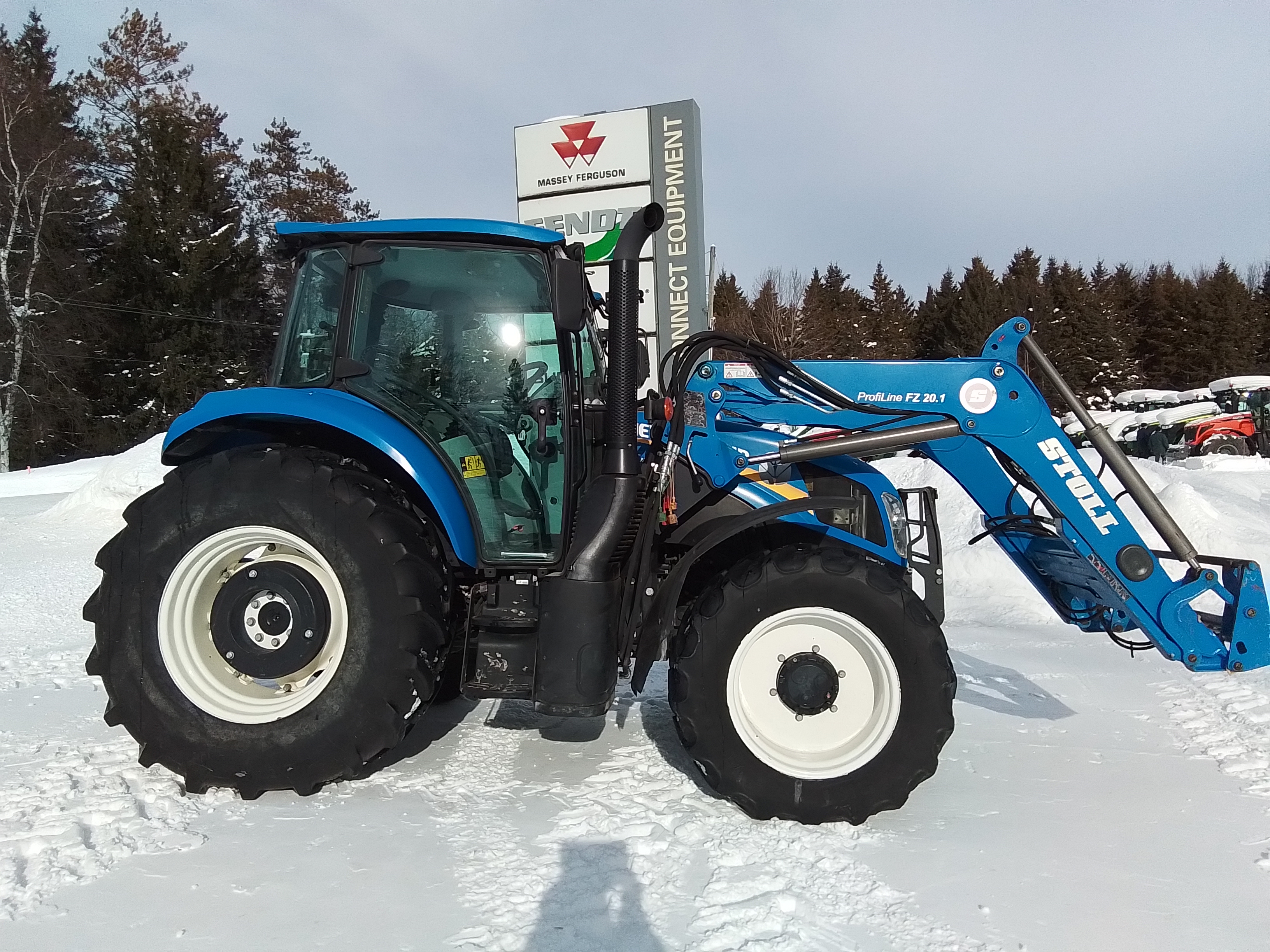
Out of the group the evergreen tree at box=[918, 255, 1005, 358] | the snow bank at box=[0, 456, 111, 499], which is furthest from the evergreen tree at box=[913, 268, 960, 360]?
the snow bank at box=[0, 456, 111, 499]

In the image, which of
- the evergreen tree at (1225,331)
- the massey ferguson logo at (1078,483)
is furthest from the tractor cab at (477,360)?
the evergreen tree at (1225,331)

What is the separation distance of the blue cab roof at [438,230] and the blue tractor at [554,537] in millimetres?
11

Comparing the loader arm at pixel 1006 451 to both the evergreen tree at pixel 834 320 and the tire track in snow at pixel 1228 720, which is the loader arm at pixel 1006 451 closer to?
the tire track in snow at pixel 1228 720

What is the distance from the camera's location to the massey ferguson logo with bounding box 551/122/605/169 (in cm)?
980

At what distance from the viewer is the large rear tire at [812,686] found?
2834 millimetres

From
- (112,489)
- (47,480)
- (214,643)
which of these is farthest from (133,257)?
(214,643)

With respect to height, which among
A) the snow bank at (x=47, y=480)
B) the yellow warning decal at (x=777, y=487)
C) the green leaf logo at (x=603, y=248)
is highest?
the green leaf logo at (x=603, y=248)

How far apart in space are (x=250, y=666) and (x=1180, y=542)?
3501 mm

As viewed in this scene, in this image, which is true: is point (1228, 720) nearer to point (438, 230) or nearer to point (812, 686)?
point (812, 686)

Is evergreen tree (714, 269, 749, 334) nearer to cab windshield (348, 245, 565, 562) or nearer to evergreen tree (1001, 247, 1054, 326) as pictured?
evergreen tree (1001, 247, 1054, 326)

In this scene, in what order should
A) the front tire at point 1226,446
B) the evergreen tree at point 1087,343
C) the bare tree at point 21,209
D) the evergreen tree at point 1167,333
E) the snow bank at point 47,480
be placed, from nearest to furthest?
1. the snow bank at point 47,480
2. the front tire at point 1226,446
3. the bare tree at point 21,209
4. the evergreen tree at point 1087,343
5. the evergreen tree at point 1167,333

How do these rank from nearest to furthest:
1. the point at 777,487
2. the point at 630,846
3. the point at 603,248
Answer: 1. the point at 630,846
2. the point at 777,487
3. the point at 603,248

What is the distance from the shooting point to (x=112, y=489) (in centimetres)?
1100

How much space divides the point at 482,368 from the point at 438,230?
0.53m
